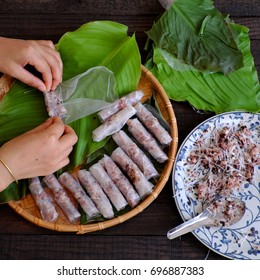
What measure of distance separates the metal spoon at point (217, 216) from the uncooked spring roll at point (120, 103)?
0.53 m

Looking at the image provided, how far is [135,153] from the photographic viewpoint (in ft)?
5.34

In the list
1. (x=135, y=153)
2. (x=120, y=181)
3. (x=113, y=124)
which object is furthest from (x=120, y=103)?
(x=120, y=181)

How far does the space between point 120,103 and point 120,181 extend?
331 millimetres

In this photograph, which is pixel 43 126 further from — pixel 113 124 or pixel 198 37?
pixel 198 37

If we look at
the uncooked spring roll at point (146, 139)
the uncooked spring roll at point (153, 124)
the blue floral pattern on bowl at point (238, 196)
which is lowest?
the blue floral pattern on bowl at point (238, 196)

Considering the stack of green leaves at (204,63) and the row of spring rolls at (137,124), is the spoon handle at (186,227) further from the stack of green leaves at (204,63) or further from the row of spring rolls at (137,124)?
the stack of green leaves at (204,63)

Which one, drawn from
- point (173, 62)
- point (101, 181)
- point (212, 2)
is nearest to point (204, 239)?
point (101, 181)

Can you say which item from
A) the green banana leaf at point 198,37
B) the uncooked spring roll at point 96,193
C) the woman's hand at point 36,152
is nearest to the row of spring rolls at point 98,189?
the uncooked spring roll at point 96,193

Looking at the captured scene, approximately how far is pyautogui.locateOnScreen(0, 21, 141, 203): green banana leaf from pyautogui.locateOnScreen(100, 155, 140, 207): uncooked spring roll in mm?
75

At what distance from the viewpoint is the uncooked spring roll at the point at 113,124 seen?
163 cm

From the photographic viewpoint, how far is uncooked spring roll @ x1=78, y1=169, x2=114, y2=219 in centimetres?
154

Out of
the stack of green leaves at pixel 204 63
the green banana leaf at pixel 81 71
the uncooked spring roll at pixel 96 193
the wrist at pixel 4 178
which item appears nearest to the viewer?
the wrist at pixel 4 178

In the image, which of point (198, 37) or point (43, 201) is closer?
point (43, 201)

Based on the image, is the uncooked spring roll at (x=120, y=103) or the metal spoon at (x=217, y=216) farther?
the uncooked spring roll at (x=120, y=103)
